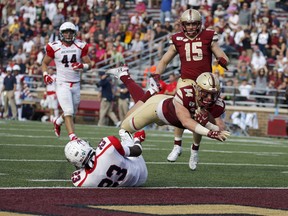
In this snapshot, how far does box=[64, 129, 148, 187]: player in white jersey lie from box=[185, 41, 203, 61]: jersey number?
2.87 meters

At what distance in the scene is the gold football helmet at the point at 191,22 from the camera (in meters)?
11.3

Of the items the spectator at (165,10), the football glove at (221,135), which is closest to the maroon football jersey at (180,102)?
the football glove at (221,135)

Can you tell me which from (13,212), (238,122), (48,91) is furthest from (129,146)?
(48,91)

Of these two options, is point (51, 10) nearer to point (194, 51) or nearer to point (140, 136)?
point (194, 51)

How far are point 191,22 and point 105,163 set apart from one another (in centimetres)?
321

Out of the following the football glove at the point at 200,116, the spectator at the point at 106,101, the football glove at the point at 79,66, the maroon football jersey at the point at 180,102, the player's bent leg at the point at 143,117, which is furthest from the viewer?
the spectator at the point at 106,101

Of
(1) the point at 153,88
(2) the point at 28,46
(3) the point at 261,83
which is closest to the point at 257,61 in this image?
(3) the point at 261,83

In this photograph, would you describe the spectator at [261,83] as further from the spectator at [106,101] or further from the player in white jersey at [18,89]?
the player in white jersey at [18,89]

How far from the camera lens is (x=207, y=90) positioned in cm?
929

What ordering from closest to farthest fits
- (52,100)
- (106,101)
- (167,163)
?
(167,163) → (106,101) → (52,100)

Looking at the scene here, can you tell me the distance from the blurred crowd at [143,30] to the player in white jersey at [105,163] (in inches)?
583

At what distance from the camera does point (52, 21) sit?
30.8 m

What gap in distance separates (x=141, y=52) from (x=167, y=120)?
666 inches

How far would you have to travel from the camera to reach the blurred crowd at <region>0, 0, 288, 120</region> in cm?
2414
